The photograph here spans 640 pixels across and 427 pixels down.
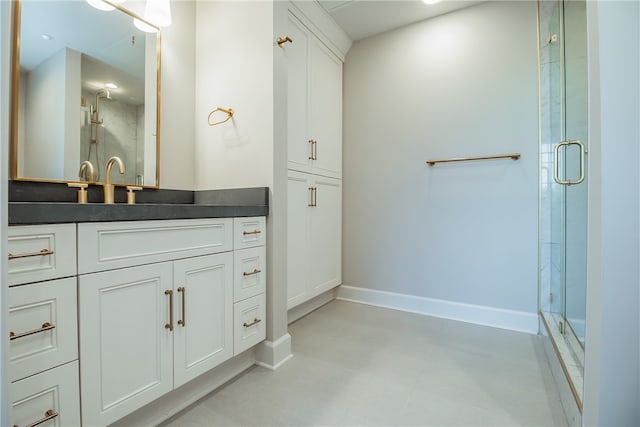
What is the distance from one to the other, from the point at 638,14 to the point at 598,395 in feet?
3.66

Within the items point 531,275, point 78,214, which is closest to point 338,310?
point 531,275

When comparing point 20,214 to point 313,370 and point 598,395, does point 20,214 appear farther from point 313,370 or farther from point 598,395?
point 598,395

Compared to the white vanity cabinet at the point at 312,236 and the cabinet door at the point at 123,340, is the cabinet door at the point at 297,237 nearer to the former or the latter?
the white vanity cabinet at the point at 312,236

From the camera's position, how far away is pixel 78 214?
2.84 feet

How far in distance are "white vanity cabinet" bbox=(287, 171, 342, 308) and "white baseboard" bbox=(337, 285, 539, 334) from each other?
268 millimetres

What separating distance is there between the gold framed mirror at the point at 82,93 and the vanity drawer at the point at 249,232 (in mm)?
673

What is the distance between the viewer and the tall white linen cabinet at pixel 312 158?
81.7 inches

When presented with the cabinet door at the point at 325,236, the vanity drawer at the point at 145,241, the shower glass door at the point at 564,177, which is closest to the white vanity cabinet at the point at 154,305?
the vanity drawer at the point at 145,241

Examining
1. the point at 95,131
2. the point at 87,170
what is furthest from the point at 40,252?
the point at 95,131

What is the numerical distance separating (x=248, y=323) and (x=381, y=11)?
2505 mm

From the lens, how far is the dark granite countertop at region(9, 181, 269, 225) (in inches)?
31.3

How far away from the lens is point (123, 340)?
984 millimetres

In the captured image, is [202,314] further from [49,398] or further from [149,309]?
[49,398]

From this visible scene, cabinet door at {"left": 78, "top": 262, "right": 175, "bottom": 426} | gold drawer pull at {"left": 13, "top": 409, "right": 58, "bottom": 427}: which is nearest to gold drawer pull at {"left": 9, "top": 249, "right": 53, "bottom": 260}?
cabinet door at {"left": 78, "top": 262, "right": 175, "bottom": 426}
